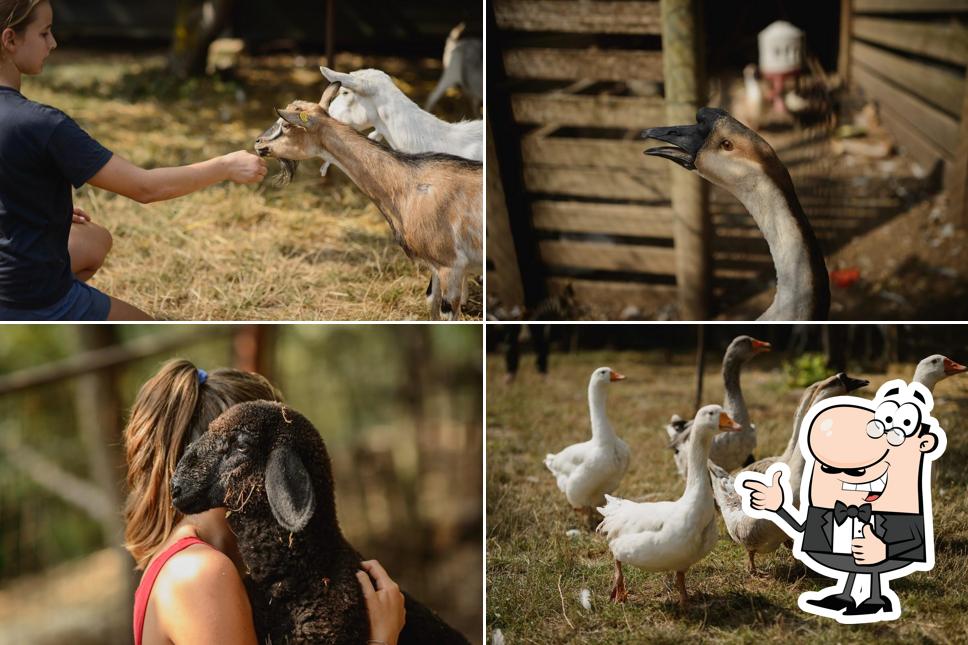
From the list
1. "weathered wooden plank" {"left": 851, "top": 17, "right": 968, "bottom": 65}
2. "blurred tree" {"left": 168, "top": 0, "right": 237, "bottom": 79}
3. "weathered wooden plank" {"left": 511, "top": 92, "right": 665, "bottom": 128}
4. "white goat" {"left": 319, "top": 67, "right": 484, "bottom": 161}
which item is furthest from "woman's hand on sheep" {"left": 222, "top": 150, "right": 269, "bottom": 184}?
"weathered wooden plank" {"left": 851, "top": 17, "right": 968, "bottom": 65}

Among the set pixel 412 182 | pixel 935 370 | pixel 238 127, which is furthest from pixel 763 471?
pixel 238 127

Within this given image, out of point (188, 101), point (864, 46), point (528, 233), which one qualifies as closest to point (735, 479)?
point (528, 233)

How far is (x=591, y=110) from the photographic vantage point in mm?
4035

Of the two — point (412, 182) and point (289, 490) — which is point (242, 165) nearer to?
point (412, 182)

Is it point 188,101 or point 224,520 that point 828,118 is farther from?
point 224,520

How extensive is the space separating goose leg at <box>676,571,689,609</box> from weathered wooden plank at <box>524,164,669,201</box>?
1.89 metres

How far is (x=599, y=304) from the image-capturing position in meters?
4.29

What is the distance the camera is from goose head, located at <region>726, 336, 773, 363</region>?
278cm

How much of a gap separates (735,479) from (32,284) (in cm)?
190

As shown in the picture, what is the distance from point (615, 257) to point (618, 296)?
0.18m

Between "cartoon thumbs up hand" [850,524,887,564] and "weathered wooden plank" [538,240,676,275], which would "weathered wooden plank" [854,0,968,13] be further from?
"cartoon thumbs up hand" [850,524,887,564]

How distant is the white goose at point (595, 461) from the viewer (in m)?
2.71

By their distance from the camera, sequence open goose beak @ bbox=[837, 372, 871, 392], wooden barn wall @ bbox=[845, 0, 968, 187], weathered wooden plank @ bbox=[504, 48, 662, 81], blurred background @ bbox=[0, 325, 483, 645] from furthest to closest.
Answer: wooden barn wall @ bbox=[845, 0, 968, 187]
weathered wooden plank @ bbox=[504, 48, 662, 81]
blurred background @ bbox=[0, 325, 483, 645]
open goose beak @ bbox=[837, 372, 871, 392]

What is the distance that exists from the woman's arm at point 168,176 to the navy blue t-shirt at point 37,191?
0.12 feet
